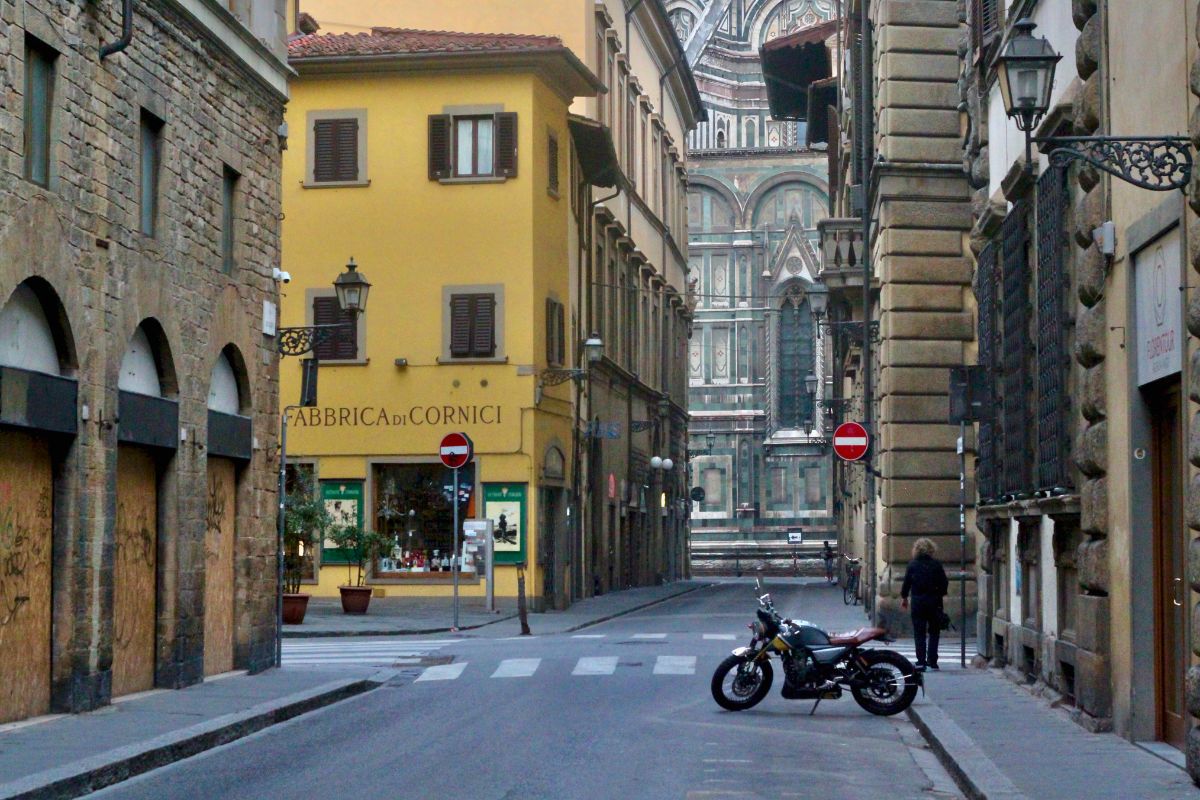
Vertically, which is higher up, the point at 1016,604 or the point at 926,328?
the point at 926,328

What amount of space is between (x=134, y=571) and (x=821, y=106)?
43.4 metres

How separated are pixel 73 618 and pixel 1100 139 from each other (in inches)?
362

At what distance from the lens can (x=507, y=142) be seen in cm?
3956

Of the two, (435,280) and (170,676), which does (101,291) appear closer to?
(170,676)

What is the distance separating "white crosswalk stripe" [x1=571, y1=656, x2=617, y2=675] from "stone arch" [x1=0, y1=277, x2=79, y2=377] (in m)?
7.87

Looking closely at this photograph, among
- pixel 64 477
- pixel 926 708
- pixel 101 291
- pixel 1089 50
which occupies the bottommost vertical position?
pixel 926 708

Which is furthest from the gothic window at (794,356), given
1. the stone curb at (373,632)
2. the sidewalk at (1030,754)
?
the sidewalk at (1030,754)

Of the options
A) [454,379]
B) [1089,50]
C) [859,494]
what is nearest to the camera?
[1089,50]

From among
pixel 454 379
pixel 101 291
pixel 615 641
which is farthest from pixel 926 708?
pixel 454 379

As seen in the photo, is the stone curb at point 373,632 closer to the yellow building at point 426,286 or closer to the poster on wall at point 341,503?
the yellow building at point 426,286

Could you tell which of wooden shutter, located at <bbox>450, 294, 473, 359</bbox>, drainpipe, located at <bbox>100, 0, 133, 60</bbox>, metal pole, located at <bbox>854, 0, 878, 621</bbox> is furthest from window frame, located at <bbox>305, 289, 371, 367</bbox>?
drainpipe, located at <bbox>100, 0, 133, 60</bbox>

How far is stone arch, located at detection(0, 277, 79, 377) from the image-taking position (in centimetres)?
1505

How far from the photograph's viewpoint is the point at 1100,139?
11.1 meters

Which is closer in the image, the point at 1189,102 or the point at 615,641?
the point at 1189,102
